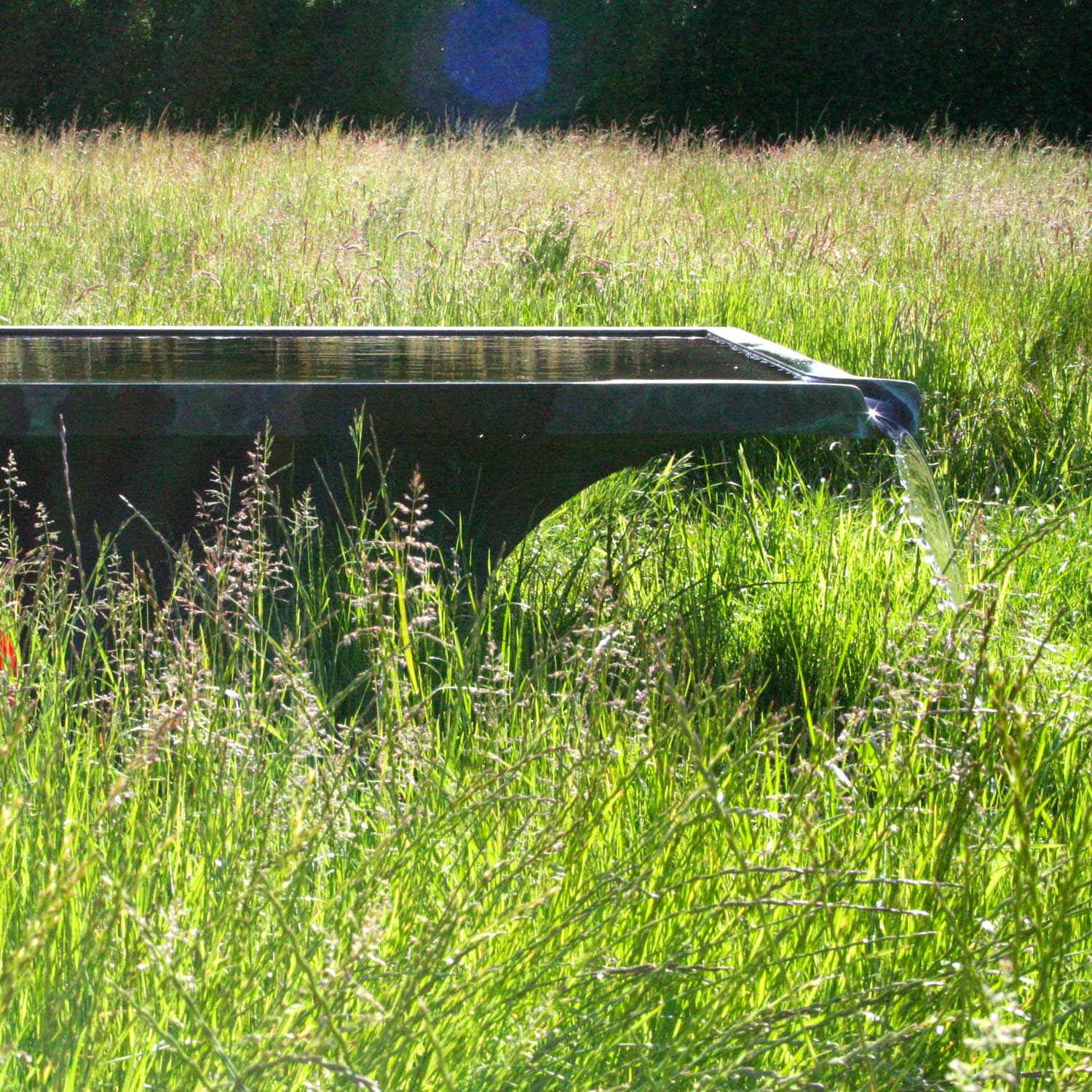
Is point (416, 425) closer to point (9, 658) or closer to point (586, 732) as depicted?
point (9, 658)

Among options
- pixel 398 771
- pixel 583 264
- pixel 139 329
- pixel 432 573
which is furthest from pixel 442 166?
pixel 398 771

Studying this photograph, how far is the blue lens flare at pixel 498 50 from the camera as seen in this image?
1883cm

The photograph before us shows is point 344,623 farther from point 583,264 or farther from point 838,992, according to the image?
point 583,264

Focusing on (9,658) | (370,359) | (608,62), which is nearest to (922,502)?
(370,359)

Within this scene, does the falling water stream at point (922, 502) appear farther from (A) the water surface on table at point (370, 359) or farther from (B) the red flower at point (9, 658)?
(B) the red flower at point (9, 658)

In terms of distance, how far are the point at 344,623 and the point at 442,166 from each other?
19.1 feet

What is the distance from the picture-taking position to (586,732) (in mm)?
1167

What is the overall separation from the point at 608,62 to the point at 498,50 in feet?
5.97

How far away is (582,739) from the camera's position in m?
1.28

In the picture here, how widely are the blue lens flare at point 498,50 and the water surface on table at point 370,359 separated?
55.0 ft

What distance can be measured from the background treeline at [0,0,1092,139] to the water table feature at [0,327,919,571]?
15451 millimetres

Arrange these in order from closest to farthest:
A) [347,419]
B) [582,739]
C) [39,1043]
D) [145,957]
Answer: [39,1043] < [145,957] < [582,739] < [347,419]

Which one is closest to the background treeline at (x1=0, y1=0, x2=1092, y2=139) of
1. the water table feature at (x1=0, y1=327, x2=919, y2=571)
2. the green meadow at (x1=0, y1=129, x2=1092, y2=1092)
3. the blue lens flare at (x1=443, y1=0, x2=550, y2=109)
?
the blue lens flare at (x1=443, y1=0, x2=550, y2=109)

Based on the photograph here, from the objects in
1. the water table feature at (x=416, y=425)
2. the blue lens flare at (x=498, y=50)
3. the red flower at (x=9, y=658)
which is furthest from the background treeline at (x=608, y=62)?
the red flower at (x=9, y=658)
